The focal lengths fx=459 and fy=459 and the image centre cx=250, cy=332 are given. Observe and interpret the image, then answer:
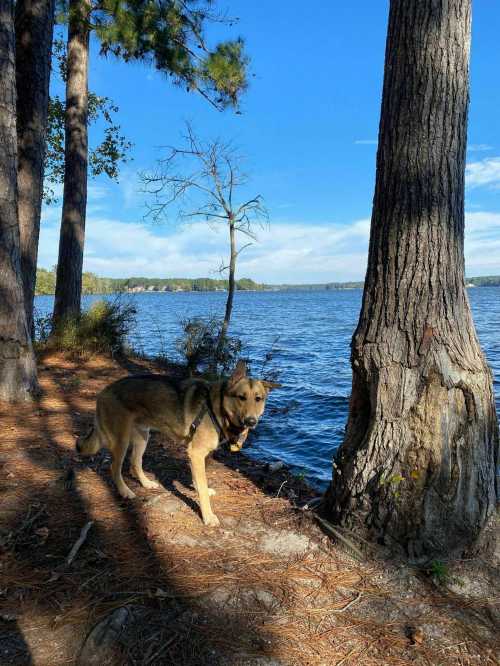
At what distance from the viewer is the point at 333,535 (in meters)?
3.68

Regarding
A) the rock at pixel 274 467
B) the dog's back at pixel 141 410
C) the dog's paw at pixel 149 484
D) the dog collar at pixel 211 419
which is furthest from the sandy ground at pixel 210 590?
the rock at pixel 274 467

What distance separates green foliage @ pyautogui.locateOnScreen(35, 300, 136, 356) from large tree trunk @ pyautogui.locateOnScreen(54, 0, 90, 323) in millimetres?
518

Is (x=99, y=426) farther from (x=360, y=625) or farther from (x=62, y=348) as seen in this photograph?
(x=62, y=348)

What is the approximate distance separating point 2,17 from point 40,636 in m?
7.81

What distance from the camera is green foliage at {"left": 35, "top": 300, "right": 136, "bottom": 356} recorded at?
11.4m

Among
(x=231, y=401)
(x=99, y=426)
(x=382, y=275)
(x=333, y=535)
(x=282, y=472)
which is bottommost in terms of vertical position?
(x=282, y=472)

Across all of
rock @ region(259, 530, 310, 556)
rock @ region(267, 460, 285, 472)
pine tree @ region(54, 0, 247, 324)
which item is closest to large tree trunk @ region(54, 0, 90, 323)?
pine tree @ region(54, 0, 247, 324)

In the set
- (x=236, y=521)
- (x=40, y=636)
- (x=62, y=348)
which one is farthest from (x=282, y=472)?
(x=62, y=348)

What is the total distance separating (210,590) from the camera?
306 centimetres

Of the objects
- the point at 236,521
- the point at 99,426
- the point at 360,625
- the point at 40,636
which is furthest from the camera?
the point at 99,426

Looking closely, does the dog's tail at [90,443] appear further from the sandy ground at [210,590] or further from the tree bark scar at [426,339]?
the tree bark scar at [426,339]

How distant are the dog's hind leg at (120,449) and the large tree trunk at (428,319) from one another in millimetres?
2321

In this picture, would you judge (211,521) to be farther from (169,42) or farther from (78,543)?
(169,42)

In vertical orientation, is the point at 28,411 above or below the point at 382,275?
below
